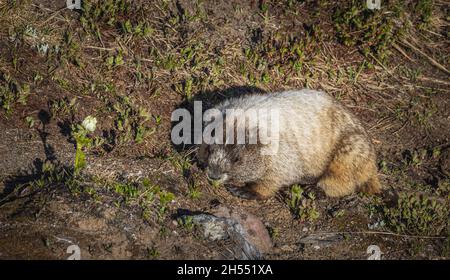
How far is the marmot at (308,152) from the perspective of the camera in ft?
21.4

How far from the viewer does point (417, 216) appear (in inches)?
257

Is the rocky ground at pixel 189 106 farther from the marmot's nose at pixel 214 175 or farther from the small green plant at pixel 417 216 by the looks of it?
the marmot's nose at pixel 214 175

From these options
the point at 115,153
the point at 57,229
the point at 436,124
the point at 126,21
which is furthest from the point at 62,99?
the point at 436,124

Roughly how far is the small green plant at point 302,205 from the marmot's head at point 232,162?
57 cm

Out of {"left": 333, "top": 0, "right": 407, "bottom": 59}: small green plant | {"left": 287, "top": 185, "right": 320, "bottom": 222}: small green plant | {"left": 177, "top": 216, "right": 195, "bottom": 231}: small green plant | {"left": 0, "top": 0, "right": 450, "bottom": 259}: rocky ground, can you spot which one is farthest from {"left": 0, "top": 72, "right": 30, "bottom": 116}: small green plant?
{"left": 333, "top": 0, "right": 407, "bottom": 59}: small green plant

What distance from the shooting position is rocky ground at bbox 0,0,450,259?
5.37 m

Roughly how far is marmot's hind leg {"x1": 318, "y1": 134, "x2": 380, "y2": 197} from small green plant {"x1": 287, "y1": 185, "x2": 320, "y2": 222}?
0.33m

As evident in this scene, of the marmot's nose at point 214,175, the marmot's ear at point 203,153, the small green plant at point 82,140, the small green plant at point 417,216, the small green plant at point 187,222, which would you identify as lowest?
the small green plant at point 417,216

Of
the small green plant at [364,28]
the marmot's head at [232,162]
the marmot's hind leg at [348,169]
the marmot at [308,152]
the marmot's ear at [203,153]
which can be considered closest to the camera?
the marmot's head at [232,162]

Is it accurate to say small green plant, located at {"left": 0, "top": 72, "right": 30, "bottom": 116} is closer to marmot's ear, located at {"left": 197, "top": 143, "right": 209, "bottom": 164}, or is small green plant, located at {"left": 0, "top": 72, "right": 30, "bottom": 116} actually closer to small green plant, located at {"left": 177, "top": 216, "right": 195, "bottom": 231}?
marmot's ear, located at {"left": 197, "top": 143, "right": 209, "bottom": 164}

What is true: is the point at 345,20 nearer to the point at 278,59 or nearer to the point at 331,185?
the point at 278,59

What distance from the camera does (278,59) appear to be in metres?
8.47

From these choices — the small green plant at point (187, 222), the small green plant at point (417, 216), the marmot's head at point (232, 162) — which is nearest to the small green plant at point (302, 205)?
the marmot's head at point (232, 162)

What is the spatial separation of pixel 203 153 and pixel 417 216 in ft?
9.57
